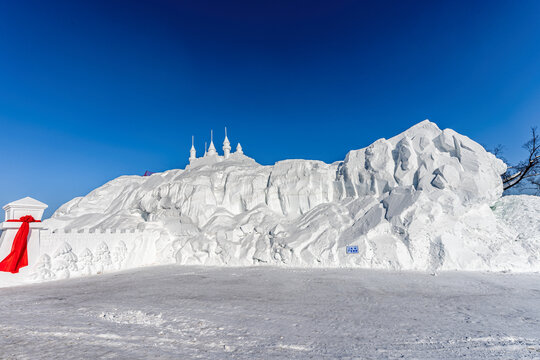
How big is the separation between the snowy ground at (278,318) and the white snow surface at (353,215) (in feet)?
9.74

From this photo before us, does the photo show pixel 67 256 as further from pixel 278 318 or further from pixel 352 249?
pixel 352 249

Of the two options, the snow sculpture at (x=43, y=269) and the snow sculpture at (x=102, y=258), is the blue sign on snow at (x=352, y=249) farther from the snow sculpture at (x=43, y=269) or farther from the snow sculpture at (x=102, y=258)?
the snow sculpture at (x=43, y=269)

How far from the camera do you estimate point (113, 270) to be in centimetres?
1627

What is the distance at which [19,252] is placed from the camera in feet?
42.0

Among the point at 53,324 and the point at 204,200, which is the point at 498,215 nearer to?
the point at 204,200

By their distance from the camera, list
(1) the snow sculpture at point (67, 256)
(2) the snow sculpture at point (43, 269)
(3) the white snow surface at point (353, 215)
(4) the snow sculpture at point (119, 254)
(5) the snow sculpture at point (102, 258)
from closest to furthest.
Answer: (2) the snow sculpture at point (43, 269)
(1) the snow sculpture at point (67, 256)
(3) the white snow surface at point (353, 215)
(5) the snow sculpture at point (102, 258)
(4) the snow sculpture at point (119, 254)

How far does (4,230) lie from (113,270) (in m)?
5.14

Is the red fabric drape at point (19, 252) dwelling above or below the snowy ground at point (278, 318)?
above

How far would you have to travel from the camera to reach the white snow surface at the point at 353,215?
15.4 m

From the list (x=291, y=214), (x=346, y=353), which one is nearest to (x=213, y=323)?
(x=346, y=353)

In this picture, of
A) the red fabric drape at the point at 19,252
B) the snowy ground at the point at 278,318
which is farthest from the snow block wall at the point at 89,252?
the snowy ground at the point at 278,318

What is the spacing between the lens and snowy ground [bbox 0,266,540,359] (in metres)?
5.47

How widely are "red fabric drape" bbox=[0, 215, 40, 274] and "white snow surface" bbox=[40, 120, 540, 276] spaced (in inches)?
44.9

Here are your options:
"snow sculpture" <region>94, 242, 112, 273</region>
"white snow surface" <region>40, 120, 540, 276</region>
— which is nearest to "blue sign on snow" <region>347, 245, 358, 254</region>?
"white snow surface" <region>40, 120, 540, 276</region>
